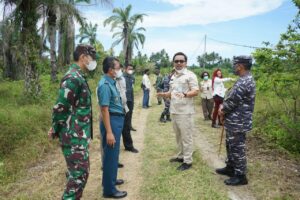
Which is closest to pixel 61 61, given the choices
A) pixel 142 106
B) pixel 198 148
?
pixel 142 106

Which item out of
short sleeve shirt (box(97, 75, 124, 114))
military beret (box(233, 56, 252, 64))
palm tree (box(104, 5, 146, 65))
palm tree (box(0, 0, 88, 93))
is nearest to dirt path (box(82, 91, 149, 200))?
short sleeve shirt (box(97, 75, 124, 114))

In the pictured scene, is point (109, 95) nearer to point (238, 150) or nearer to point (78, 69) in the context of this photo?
point (78, 69)

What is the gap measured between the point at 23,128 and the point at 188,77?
15.0ft

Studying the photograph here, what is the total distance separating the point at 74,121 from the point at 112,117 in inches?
40.4

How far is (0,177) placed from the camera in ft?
17.9

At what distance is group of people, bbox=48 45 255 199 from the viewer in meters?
3.29

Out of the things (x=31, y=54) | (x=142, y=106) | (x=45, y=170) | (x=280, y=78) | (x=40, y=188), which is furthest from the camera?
(x=142, y=106)

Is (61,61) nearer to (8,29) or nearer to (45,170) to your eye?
(8,29)

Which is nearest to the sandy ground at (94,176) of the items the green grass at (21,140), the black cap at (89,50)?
the green grass at (21,140)

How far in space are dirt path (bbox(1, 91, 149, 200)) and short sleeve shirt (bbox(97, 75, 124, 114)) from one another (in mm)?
1385

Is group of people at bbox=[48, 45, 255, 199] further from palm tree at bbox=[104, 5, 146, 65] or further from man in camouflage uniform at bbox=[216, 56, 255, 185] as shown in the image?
palm tree at bbox=[104, 5, 146, 65]

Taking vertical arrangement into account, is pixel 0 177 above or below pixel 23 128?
below

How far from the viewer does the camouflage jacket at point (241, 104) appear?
4.61 m

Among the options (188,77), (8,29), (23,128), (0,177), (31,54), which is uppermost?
(8,29)
